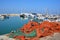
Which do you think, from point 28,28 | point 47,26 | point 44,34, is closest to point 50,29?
point 47,26

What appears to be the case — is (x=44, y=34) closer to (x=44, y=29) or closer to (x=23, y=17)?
(x=44, y=29)

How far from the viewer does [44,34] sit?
55.5 ft

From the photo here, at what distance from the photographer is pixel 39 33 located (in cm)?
1688

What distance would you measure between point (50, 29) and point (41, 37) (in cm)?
227

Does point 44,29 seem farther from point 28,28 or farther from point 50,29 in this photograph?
point 28,28

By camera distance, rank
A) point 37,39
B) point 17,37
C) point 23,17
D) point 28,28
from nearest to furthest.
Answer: point 37,39 → point 17,37 → point 28,28 → point 23,17

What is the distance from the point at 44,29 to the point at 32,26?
2.86 m

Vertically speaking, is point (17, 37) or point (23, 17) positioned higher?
point (17, 37)

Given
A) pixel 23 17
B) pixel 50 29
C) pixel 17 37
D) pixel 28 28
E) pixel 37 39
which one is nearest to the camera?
pixel 37 39

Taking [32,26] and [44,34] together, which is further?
[32,26]

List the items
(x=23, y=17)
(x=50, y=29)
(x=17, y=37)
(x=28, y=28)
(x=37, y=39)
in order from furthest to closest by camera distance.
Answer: (x=23, y=17) < (x=28, y=28) < (x=50, y=29) < (x=17, y=37) < (x=37, y=39)

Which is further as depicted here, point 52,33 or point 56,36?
point 52,33

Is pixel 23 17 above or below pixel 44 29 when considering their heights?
below

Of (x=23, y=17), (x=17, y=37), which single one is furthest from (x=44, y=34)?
(x=23, y=17)
